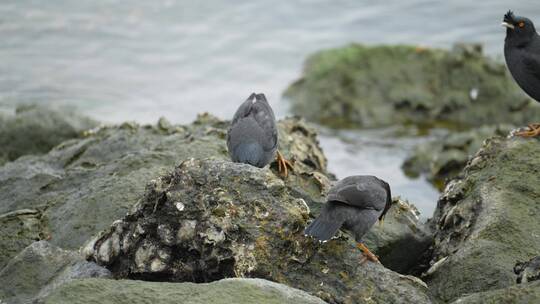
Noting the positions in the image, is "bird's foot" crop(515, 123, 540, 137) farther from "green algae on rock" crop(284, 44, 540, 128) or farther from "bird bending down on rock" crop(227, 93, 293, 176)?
"green algae on rock" crop(284, 44, 540, 128)

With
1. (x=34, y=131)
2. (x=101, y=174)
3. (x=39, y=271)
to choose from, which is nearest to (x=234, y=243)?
(x=39, y=271)

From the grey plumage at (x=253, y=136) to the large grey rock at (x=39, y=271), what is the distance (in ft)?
6.51

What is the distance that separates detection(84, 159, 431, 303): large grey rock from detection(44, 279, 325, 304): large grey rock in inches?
23.1

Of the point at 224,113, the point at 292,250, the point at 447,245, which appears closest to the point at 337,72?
the point at 224,113

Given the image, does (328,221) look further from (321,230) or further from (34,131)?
(34,131)

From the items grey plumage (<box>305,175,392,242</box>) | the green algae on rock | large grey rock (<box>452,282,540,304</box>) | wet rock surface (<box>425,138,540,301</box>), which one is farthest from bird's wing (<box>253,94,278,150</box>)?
the green algae on rock

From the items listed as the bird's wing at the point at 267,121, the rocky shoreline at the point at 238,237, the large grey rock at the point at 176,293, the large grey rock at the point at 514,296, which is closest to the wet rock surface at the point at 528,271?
the rocky shoreline at the point at 238,237

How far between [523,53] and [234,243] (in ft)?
16.0

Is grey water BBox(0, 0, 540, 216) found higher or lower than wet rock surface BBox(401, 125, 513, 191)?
higher

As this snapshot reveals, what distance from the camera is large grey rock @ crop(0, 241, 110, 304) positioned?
20.0ft

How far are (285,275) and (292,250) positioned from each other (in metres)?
0.20

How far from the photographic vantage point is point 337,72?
17031 millimetres

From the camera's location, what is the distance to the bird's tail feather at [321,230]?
593 centimetres

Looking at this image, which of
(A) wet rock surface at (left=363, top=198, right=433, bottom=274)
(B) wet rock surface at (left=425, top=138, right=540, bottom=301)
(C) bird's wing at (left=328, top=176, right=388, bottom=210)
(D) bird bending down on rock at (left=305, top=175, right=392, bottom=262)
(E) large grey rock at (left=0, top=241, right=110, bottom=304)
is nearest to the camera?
(E) large grey rock at (left=0, top=241, right=110, bottom=304)
